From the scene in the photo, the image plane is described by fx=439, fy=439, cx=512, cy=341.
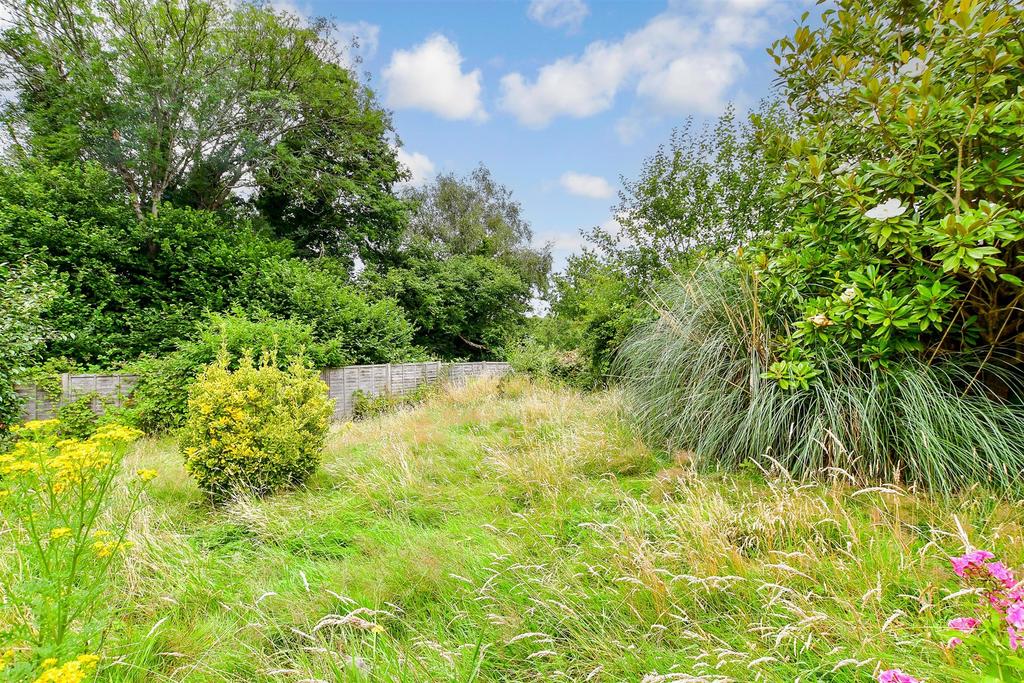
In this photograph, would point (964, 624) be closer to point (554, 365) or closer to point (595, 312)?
point (595, 312)

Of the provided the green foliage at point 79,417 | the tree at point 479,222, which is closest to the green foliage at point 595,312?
the green foliage at point 79,417

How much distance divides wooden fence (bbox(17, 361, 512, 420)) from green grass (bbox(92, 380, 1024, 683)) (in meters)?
3.53

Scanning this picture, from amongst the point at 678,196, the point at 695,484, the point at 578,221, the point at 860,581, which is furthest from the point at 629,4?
the point at 860,581

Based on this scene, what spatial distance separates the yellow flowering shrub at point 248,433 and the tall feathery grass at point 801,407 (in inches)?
111

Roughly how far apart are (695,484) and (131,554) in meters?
3.01

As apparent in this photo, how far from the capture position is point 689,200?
24.1 feet

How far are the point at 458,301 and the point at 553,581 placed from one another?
1277 centimetres

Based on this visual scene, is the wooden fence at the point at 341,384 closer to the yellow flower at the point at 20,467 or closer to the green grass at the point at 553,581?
the green grass at the point at 553,581

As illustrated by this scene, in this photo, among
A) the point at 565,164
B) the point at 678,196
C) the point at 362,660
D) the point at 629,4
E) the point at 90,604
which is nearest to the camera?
the point at 362,660

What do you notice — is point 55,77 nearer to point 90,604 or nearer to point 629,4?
point 629,4

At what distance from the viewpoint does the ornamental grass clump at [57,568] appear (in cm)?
128

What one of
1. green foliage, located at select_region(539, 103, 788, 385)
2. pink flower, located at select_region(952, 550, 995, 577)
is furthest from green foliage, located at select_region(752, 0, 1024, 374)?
green foliage, located at select_region(539, 103, 788, 385)

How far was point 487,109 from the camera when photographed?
769 centimetres

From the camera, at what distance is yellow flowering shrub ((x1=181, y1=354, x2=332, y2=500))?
322 centimetres
